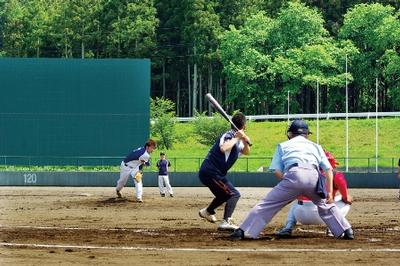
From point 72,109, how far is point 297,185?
34.8 metres

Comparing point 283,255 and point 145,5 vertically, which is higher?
point 145,5

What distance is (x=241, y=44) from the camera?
91.4 m

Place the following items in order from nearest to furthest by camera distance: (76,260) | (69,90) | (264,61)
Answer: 1. (76,260)
2. (69,90)
3. (264,61)

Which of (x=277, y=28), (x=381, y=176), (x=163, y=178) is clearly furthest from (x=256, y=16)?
(x=163, y=178)

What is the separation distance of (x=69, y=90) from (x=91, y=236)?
108 feet

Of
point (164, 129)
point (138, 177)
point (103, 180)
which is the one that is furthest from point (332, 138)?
point (138, 177)

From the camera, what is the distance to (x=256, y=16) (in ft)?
308

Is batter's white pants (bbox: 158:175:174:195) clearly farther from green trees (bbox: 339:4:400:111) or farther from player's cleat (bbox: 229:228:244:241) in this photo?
green trees (bbox: 339:4:400:111)

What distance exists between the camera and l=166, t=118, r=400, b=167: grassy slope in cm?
6656

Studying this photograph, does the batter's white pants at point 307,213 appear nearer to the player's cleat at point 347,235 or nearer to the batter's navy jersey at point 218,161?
the player's cleat at point 347,235

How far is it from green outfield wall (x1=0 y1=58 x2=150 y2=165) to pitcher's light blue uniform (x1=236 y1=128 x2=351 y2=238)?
110 feet

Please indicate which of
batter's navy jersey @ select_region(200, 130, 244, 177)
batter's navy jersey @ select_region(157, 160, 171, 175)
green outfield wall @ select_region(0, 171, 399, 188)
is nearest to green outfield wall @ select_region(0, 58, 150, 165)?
green outfield wall @ select_region(0, 171, 399, 188)

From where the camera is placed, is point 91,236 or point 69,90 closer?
point 91,236

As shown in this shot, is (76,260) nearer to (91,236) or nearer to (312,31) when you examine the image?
(91,236)
